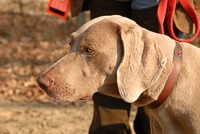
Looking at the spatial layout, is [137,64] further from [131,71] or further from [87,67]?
[87,67]

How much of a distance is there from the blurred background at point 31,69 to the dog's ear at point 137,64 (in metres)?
2.57

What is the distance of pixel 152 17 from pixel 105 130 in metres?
1.09

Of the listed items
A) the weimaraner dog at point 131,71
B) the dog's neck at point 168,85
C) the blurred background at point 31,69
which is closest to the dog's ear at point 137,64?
the weimaraner dog at point 131,71

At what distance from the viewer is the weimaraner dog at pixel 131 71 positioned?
9.57 ft

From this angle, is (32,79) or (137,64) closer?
(137,64)

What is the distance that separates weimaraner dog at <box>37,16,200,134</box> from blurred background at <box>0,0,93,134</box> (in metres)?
2.45

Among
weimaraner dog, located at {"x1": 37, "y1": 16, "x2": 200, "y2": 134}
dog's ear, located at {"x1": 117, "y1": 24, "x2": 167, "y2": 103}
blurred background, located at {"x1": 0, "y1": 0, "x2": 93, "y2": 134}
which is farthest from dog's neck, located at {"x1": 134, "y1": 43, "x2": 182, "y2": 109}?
blurred background, located at {"x1": 0, "y1": 0, "x2": 93, "y2": 134}

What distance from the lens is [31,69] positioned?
7.45m

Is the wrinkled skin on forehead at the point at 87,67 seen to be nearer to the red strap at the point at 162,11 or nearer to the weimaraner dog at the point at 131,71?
the weimaraner dog at the point at 131,71

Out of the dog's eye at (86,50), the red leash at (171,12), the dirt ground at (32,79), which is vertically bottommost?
the dirt ground at (32,79)

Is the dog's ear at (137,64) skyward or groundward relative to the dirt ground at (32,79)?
skyward

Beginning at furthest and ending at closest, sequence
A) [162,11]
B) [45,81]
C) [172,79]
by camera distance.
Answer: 1. [162,11]
2. [172,79]
3. [45,81]

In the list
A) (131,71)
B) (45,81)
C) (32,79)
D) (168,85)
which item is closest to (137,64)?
(131,71)

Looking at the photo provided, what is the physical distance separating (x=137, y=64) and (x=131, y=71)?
0.06 m
